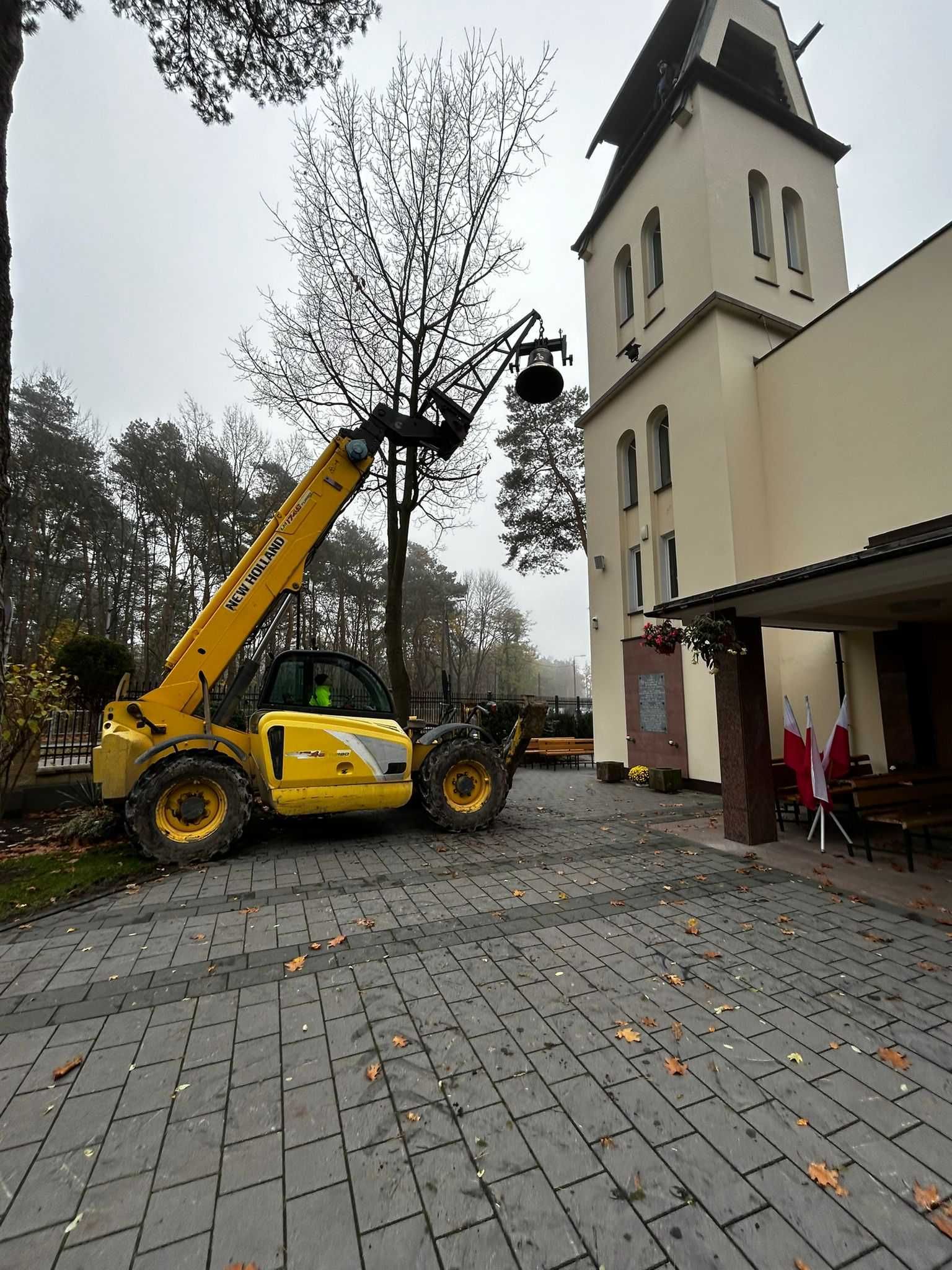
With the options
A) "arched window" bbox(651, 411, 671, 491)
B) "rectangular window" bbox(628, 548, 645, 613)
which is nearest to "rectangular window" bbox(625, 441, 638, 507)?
"arched window" bbox(651, 411, 671, 491)

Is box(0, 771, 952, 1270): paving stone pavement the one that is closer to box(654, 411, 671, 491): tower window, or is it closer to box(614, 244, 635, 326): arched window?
box(654, 411, 671, 491): tower window

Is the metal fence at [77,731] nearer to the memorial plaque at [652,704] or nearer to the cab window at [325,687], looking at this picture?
the cab window at [325,687]

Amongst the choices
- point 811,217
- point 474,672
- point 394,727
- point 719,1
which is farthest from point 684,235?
point 474,672

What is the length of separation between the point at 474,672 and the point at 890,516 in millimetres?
33718

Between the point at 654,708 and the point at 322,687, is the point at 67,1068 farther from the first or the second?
the point at 654,708

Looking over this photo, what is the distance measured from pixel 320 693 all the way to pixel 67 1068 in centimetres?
407

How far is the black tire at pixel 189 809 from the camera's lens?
5148 mm

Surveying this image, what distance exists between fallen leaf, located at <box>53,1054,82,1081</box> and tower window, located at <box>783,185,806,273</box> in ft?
51.8

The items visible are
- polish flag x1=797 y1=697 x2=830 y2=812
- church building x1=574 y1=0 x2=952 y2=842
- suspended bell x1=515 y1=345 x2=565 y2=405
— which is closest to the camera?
polish flag x1=797 y1=697 x2=830 y2=812

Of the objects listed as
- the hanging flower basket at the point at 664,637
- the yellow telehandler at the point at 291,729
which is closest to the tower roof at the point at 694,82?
the yellow telehandler at the point at 291,729

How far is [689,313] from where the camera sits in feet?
34.6

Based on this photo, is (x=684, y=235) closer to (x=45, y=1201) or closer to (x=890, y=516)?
(x=890, y=516)

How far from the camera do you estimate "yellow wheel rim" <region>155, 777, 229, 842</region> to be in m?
5.32

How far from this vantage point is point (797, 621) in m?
7.07
